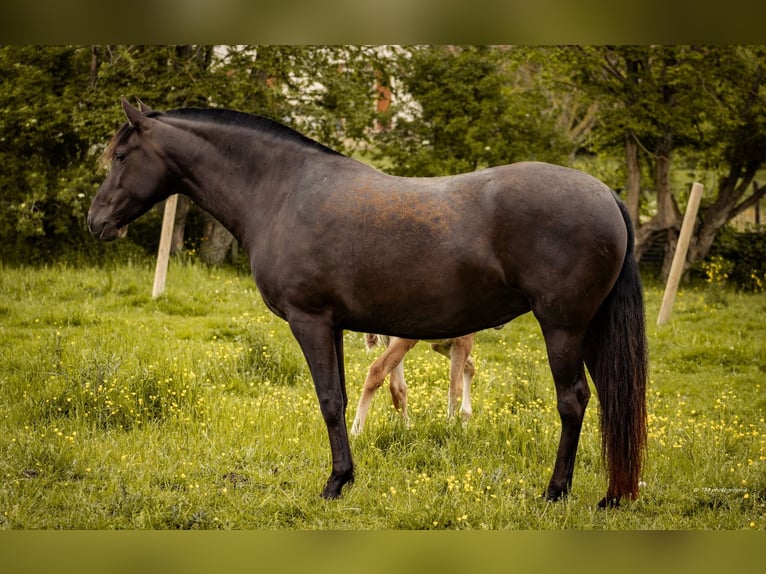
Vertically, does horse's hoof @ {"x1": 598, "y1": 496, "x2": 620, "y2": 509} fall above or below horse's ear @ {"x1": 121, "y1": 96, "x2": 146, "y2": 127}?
below

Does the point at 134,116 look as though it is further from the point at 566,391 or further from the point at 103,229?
the point at 566,391

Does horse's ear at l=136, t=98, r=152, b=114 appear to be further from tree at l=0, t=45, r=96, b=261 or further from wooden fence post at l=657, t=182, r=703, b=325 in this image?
wooden fence post at l=657, t=182, r=703, b=325

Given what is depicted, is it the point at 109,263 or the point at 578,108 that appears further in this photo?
the point at 578,108

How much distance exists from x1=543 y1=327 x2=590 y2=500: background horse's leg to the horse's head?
3.02 metres

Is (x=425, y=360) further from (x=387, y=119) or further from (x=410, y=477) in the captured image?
(x=387, y=119)

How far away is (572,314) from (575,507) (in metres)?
1.27

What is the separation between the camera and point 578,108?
23.5m

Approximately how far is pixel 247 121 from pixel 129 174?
94 cm

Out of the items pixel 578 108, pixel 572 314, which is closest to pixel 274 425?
pixel 572 314

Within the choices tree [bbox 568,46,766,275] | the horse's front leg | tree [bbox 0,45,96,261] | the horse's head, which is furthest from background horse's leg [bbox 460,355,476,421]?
tree [bbox 568,46,766,275]

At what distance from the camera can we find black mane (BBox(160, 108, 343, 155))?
19.9ft

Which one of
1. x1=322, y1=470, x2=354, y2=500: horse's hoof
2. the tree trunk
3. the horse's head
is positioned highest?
the tree trunk

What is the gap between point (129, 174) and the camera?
6070mm

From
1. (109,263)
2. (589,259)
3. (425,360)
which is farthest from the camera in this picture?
A: (109,263)
